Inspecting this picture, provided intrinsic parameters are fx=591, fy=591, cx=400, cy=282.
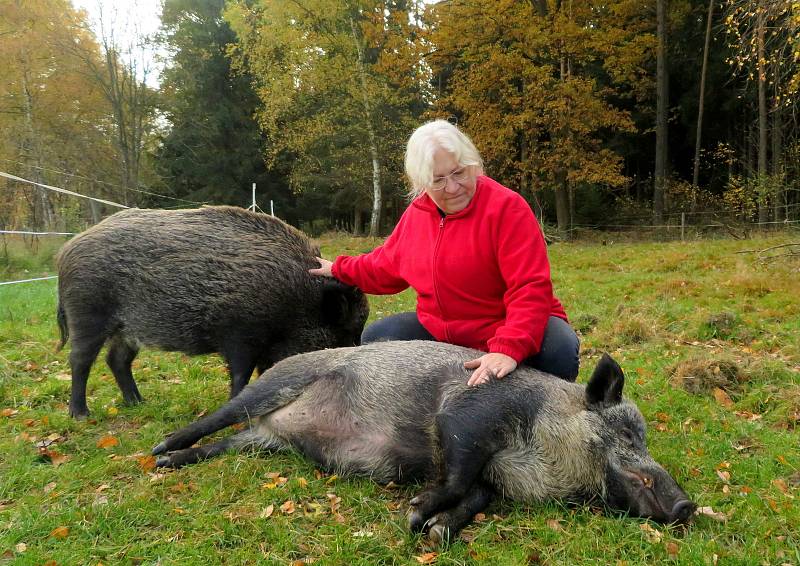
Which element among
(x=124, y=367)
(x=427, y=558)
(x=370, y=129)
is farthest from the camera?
(x=370, y=129)

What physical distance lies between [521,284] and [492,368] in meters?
0.51

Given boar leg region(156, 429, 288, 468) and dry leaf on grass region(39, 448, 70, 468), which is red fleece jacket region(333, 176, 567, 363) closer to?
boar leg region(156, 429, 288, 468)

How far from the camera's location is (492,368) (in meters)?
2.90

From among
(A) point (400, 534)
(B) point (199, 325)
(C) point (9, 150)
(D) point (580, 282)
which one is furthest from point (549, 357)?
(C) point (9, 150)

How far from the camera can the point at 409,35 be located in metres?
20.5

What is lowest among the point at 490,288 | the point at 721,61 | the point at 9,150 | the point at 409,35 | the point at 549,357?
the point at 549,357

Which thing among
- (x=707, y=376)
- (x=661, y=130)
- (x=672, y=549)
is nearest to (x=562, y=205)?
(x=661, y=130)

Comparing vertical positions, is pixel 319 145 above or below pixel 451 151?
above

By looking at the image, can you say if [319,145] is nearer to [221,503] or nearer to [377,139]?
[377,139]

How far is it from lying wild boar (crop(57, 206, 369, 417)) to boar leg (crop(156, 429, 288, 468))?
52cm

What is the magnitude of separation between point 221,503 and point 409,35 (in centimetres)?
2019

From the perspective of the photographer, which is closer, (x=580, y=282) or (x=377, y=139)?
(x=580, y=282)

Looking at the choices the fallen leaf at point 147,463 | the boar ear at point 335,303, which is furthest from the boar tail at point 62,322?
the boar ear at point 335,303

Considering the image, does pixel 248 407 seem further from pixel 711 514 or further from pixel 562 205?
pixel 562 205
